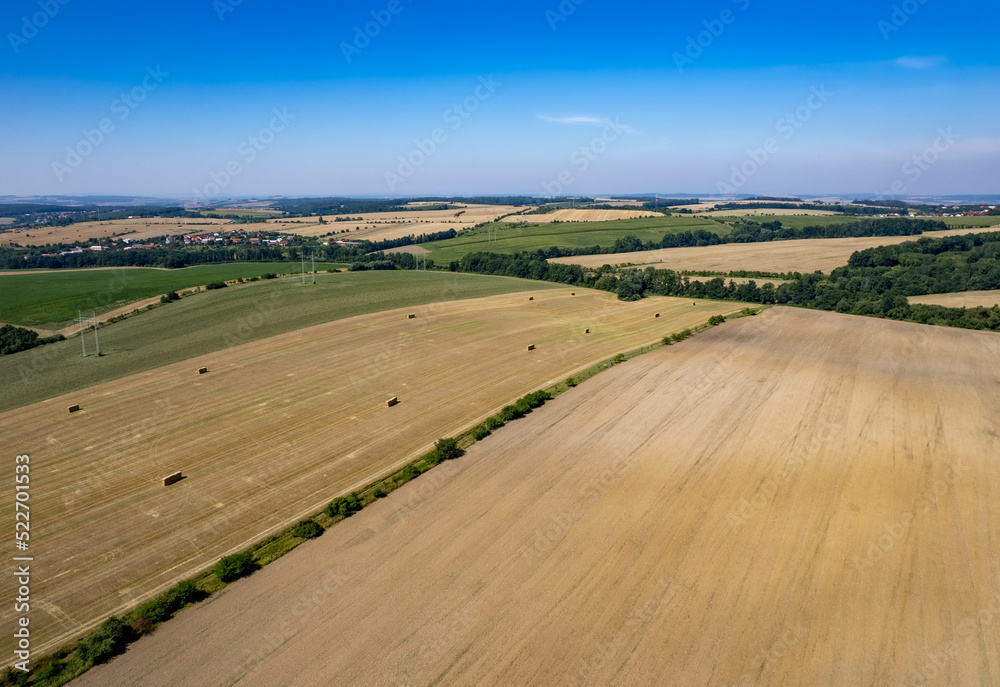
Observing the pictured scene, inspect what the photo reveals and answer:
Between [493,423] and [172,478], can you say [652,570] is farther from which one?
[172,478]

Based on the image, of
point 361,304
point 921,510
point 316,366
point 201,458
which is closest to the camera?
point 921,510

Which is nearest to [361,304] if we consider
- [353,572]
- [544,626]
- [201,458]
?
[201,458]

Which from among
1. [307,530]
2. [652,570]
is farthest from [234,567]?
[652,570]

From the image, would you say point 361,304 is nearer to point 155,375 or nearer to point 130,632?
point 155,375

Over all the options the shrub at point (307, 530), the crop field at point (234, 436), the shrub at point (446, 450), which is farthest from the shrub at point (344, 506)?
the shrub at point (446, 450)

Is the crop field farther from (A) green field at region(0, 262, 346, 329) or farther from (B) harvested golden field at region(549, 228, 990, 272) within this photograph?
(B) harvested golden field at region(549, 228, 990, 272)

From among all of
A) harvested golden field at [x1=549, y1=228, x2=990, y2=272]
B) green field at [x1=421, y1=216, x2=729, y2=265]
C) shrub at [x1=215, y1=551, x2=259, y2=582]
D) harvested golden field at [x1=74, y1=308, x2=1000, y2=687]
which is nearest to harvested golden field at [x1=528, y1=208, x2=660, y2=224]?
green field at [x1=421, y1=216, x2=729, y2=265]
